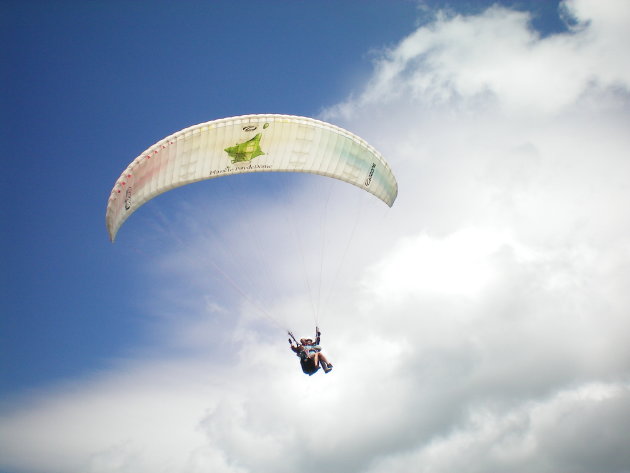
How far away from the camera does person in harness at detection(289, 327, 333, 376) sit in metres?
18.5

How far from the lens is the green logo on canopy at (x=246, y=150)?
1669 cm

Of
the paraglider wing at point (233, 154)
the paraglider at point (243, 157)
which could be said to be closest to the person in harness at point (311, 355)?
the paraglider at point (243, 157)

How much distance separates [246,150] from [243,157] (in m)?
0.29

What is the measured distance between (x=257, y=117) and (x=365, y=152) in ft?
15.9

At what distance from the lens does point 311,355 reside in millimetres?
18516

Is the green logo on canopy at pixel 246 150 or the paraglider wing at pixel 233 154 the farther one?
the green logo on canopy at pixel 246 150

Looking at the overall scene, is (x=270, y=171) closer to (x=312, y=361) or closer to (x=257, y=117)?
(x=257, y=117)

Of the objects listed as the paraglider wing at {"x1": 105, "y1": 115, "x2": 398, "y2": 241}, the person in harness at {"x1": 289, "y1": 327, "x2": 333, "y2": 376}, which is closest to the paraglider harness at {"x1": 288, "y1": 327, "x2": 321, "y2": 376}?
the person in harness at {"x1": 289, "y1": 327, "x2": 333, "y2": 376}

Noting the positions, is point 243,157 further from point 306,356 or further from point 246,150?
point 306,356

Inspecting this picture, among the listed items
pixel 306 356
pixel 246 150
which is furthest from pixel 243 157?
pixel 306 356

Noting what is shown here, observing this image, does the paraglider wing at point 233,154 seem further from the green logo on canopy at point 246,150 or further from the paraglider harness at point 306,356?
the paraglider harness at point 306,356

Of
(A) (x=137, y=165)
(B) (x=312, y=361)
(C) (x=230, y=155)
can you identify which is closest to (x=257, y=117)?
(C) (x=230, y=155)

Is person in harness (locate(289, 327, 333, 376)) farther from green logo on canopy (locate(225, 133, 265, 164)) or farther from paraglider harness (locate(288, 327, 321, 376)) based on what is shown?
green logo on canopy (locate(225, 133, 265, 164))

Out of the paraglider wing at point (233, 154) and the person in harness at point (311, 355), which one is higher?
the paraglider wing at point (233, 154)
